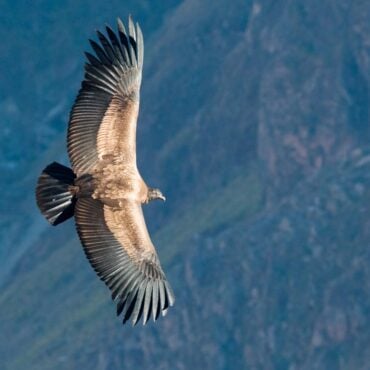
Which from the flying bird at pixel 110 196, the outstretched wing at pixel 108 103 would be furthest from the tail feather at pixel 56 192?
the outstretched wing at pixel 108 103

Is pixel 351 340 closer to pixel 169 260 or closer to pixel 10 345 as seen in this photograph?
pixel 169 260

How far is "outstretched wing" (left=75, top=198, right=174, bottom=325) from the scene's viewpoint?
3872 cm

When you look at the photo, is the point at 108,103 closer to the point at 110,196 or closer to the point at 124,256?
the point at 110,196

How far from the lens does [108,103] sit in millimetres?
39938

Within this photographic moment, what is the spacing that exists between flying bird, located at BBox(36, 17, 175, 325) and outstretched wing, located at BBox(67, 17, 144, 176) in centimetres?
2

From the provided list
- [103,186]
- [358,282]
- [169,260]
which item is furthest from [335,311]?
[103,186]

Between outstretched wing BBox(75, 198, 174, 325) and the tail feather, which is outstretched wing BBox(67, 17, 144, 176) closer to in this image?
the tail feather

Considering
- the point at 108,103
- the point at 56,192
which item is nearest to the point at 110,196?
the point at 56,192

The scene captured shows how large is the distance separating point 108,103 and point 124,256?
2.67 metres

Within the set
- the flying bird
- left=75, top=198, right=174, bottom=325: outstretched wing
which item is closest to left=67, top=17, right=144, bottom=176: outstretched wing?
the flying bird

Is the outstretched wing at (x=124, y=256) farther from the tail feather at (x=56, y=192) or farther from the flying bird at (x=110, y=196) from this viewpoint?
the tail feather at (x=56, y=192)

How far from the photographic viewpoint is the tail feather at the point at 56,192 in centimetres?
3922

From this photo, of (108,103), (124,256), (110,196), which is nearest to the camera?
(110,196)

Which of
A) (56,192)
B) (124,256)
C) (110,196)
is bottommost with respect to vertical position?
(124,256)
